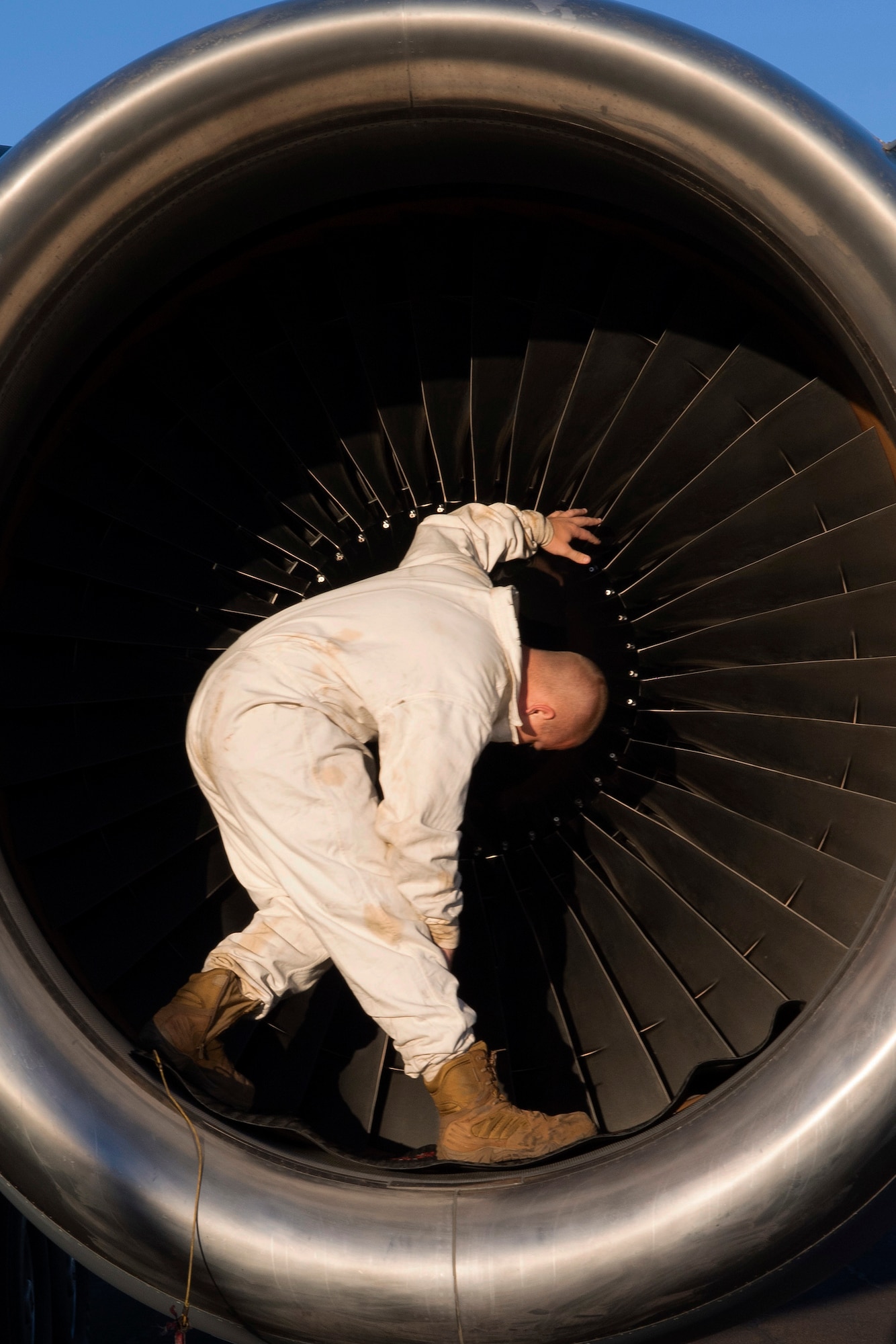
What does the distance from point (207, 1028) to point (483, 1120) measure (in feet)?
1.68

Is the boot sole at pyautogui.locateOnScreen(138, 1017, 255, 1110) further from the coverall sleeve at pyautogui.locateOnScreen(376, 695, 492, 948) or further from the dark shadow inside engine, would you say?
the coverall sleeve at pyautogui.locateOnScreen(376, 695, 492, 948)

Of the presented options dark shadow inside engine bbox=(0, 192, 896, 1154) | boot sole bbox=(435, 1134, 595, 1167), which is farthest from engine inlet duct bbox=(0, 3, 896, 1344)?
boot sole bbox=(435, 1134, 595, 1167)

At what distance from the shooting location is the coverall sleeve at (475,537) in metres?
2.31

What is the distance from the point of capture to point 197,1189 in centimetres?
163

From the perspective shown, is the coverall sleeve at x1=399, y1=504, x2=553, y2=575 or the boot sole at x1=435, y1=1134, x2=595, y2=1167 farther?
the coverall sleeve at x1=399, y1=504, x2=553, y2=575

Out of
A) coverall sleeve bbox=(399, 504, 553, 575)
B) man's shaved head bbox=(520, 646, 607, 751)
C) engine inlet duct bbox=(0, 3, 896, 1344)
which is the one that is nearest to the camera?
engine inlet duct bbox=(0, 3, 896, 1344)

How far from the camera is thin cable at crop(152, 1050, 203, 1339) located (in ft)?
5.31

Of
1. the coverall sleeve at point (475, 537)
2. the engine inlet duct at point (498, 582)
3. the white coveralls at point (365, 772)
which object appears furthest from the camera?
the coverall sleeve at point (475, 537)

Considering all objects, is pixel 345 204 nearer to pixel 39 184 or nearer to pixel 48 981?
pixel 39 184

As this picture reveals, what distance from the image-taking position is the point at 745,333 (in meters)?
2.26

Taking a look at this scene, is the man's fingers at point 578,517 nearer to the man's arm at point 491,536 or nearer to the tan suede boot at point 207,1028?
the man's arm at point 491,536

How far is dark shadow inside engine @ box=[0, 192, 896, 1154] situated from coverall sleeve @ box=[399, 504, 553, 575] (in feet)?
0.63

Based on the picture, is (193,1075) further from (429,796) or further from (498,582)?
(498,582)

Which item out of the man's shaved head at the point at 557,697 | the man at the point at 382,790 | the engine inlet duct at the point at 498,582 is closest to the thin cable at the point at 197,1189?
the engine inlet duct at the point at 498,582
